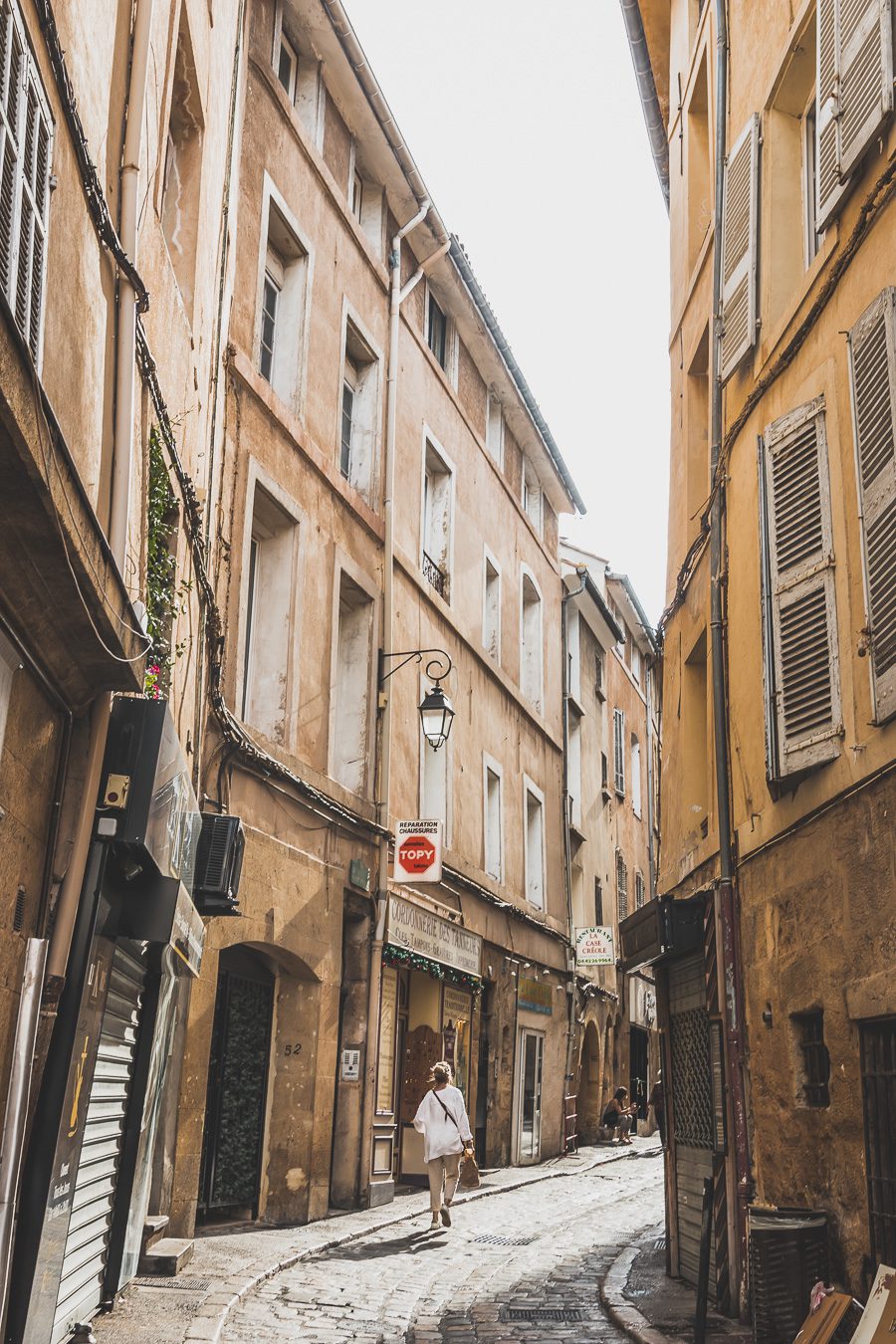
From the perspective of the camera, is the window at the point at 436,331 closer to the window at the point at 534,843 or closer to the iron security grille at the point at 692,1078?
the window at the point at 534,843

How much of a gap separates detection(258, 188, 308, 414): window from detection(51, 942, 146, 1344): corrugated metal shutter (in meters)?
7.44

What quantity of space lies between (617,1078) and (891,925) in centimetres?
2460

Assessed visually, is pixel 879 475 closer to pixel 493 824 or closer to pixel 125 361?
pixel 125 361

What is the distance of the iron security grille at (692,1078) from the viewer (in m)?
9.36

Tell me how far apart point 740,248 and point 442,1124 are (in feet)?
25.4

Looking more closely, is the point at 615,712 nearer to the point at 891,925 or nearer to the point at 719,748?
the point at 719,748

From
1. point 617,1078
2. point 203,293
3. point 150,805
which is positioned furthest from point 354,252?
point 617,1078

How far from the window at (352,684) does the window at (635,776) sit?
1973cm

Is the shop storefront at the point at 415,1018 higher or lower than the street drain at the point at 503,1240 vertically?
higher

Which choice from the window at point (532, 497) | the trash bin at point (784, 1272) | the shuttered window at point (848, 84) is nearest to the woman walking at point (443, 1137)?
the trash bin at point (784, 1272)

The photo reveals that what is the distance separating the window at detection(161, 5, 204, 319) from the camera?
8.78m

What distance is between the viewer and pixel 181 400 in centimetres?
856

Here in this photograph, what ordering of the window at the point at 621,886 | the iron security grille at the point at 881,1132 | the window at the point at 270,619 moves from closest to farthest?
the iron security grille at the point at 881,1132 < the window at the point at 270,619 < the window at the point at 621,886

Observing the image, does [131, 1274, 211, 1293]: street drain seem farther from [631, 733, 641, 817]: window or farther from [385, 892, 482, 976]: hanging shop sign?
[631, 733, 641, 817]: window
